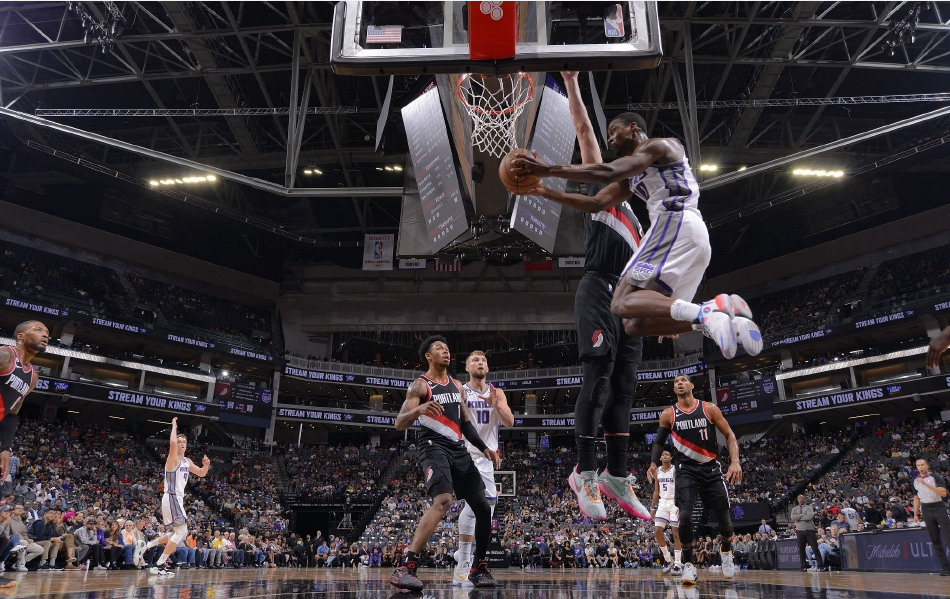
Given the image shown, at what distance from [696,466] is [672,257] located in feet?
12.9

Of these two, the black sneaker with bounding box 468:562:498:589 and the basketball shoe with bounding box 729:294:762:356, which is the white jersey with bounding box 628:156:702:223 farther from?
the black sneaker with bounding box 468:562:498:589

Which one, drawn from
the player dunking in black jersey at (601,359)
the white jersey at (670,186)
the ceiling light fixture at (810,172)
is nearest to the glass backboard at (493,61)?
the player dunking in black jersey at (601,359)

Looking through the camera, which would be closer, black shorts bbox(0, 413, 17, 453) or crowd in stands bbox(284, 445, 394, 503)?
black shorts bbox(0, 413, 17, 453)

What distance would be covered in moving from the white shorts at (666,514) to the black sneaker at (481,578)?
13.1 feet

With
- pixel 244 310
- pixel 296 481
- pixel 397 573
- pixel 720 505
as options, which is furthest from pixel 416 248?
pixel 244 310

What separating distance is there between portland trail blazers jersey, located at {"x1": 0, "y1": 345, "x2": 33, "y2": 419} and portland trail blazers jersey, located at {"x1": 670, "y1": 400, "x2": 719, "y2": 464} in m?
6.72

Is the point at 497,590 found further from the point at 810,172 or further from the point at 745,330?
the point at 810,172

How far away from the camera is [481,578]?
→ 5773 millimetres

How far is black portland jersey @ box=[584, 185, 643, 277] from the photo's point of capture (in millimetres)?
4879

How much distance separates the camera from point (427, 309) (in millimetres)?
38875

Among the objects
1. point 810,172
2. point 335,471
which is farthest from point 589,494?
point 335,471

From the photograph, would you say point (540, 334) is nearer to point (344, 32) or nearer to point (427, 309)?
point (427, 309)

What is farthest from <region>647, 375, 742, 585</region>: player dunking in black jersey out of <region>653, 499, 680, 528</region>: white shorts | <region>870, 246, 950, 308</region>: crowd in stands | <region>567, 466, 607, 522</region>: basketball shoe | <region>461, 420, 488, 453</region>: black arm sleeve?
<region>870, 246, 950, 308</region>: crowd in stands

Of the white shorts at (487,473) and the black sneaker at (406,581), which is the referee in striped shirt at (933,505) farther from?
the black sneaker at (406,581)
